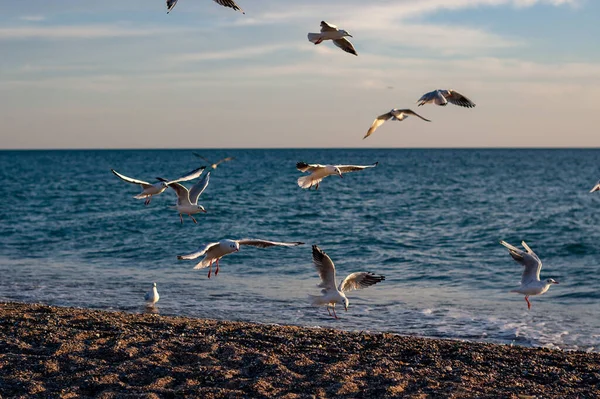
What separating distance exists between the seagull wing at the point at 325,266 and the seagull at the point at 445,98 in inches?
128

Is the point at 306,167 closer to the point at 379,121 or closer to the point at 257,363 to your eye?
the point at 379,121

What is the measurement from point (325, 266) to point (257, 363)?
2.11 meters

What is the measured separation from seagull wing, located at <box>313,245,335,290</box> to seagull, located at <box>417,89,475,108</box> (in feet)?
10.7

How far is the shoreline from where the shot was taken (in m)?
7.41

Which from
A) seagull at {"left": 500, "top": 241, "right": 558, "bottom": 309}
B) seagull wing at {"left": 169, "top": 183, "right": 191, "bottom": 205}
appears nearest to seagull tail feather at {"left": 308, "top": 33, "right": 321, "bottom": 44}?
seagull wing at {"left": 169, "top": 183, "right": 191, "bottom": 205}

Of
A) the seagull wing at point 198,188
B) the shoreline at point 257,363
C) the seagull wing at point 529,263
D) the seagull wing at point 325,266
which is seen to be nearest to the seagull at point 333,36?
the seagull wing at point 198,188

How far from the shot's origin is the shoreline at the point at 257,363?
7406mm

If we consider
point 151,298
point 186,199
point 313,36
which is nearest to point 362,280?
point 186,199

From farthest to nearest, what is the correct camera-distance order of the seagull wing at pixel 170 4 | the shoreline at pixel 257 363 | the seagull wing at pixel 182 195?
the seagull wing at pixel 182 195, the seagull wing at pixel 170 4, the shoreline at pixel 257 363

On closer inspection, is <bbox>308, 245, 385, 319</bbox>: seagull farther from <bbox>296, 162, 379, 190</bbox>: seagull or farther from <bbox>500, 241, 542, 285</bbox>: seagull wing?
<bbox>500, 241, 542, 285</bbox>: seagull wing

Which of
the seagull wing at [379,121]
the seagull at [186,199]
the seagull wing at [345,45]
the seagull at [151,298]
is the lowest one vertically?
the seagull at [151,298]

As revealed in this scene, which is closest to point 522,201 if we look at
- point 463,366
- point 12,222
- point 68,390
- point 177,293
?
point 12,222

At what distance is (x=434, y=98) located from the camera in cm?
1166

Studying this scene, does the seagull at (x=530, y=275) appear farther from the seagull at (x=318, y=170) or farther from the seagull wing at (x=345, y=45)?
the seagull wing at (x=345, y=45)
